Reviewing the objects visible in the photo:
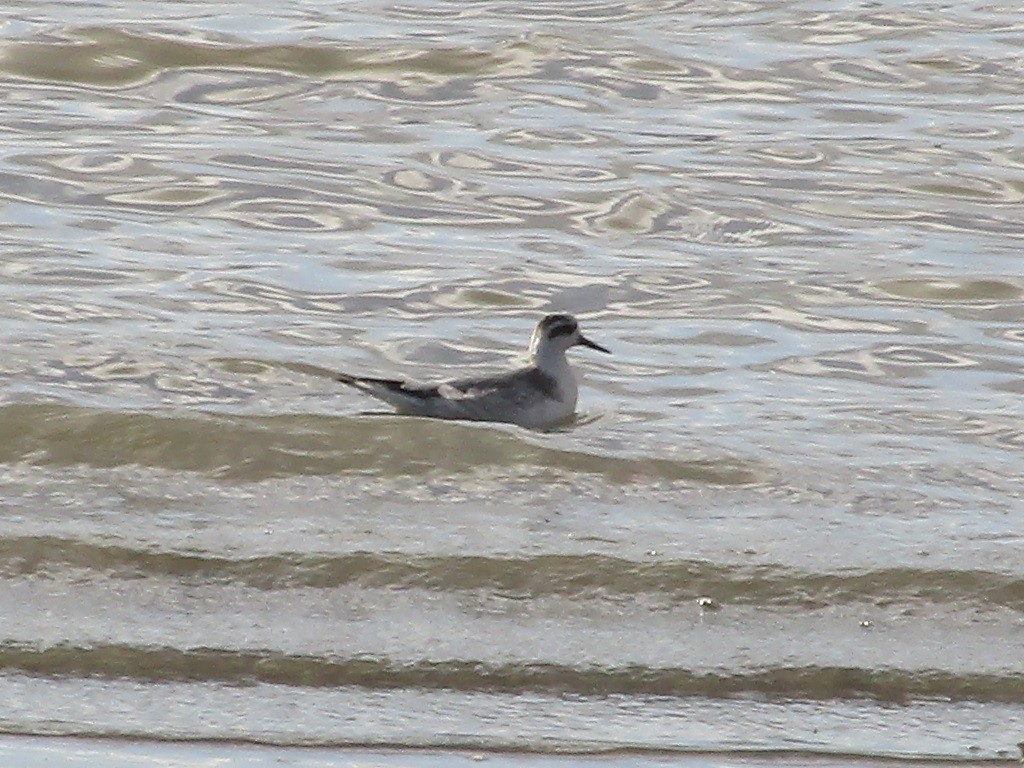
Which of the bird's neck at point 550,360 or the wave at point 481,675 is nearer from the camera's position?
the wave at point 481,675

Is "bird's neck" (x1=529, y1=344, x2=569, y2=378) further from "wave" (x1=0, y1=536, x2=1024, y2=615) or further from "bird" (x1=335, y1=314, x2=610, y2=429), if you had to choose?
"wave" (x1=0, y1=536, x2=1024, y2=615)

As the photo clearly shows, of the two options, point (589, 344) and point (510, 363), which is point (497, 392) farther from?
point (510, 363)

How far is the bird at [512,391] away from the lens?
9508 mm

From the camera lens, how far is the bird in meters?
9.51

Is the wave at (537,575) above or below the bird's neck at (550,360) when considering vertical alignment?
above

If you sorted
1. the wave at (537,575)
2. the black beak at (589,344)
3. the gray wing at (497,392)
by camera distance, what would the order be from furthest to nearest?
the black beak at (589,344), the gray wing at (497,392), the wave at (537,575)

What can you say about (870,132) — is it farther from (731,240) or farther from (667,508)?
(667,508)

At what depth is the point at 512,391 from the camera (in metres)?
9.98

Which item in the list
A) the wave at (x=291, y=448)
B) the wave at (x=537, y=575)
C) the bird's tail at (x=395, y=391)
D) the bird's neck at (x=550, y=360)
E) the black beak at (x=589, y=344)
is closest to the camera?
the wave at (x=537, y=575)

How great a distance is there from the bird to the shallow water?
0.25 m

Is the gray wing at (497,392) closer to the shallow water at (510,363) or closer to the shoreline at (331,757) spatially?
the shallow water at (510,363)

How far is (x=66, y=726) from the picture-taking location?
19.4 feet

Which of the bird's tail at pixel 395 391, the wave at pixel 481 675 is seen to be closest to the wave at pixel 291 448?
the bird's tail at pixel 395 391

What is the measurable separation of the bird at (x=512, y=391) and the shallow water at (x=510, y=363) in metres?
0.25
